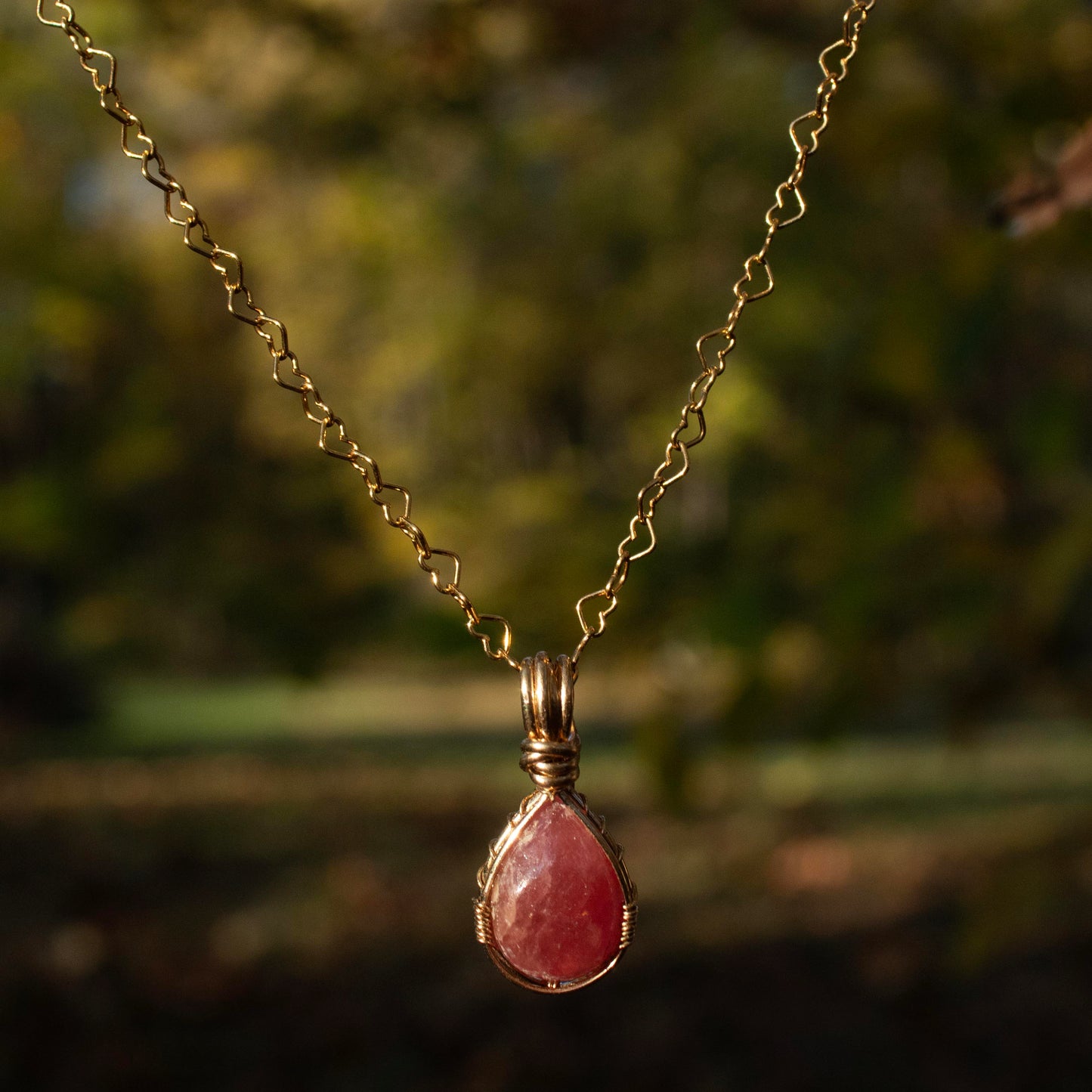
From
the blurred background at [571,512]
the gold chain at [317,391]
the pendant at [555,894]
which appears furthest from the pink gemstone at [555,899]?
the blurred background at [571,512]

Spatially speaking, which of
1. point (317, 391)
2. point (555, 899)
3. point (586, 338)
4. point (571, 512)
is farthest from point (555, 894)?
point (586, 338)

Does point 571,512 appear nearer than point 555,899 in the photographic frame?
No

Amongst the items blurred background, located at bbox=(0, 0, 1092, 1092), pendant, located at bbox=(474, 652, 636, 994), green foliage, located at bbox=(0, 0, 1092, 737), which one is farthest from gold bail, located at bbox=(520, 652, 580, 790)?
green foliage, located at bbox=(0, 0, 1092, 737)

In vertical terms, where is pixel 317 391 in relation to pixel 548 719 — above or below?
above

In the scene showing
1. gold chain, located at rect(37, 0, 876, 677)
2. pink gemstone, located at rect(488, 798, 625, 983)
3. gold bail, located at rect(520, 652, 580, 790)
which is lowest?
pink gemstone, located at rect(488, 798, 625, 983)

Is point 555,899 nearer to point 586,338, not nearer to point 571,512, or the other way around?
point 571,512

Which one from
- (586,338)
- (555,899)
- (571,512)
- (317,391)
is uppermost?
(586,338)

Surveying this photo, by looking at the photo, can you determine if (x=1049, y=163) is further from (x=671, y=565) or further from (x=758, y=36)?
(x=758, y=36)

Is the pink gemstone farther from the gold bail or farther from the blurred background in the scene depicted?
the blurred background
